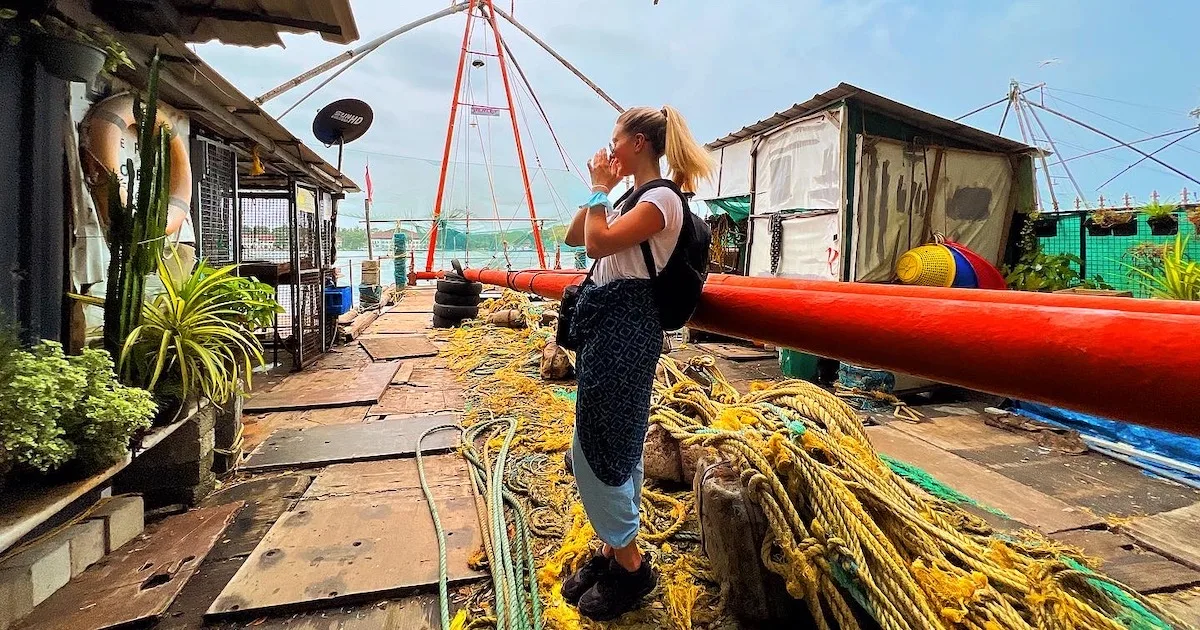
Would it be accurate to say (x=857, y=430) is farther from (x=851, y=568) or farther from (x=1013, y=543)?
(x=851, y=568)

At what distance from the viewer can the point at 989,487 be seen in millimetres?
3195

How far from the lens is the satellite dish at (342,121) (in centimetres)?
711

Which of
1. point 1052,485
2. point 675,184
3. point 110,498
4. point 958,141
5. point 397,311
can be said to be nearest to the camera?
point 675,184

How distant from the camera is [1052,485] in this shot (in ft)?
10.8

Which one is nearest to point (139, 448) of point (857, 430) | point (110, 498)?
point (110, 498)

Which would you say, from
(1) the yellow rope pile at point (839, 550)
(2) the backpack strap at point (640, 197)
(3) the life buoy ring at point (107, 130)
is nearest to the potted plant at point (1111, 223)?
(1) the yellow rope pile at point (839, 550)

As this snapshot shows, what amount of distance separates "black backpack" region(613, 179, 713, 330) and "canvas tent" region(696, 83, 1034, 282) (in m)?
4.98

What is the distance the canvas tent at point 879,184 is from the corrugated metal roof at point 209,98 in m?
4.35

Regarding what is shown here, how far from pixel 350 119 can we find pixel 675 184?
7154mm

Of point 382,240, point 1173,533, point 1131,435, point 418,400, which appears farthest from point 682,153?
point 382,240

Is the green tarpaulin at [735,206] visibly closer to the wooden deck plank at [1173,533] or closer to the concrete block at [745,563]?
the wooden deck plank at [1173,533]

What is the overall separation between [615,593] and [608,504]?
1.08 ft

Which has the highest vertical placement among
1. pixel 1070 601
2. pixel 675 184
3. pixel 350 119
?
pixel 350 119

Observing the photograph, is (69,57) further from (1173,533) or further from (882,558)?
(1173,533)
